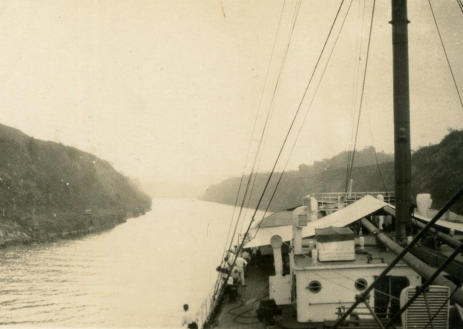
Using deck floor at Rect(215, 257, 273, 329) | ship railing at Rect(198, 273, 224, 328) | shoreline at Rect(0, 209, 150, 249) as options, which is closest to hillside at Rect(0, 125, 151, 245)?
shoreline at Rect(0, 209, 150, 249)

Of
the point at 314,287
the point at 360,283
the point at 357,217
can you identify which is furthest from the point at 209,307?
the point at 360,283

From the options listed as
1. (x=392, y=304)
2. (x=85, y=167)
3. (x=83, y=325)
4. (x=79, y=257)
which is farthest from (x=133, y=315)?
(x=85, y=167)

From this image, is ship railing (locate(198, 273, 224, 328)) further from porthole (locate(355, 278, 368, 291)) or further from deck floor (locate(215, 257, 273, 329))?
porthole (locate(355, 278, 368, 291))

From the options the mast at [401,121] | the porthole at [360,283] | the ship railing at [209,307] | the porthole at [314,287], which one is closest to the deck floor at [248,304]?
the ship railing at [209,307]

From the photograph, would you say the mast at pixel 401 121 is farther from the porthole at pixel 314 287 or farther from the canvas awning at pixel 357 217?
the porthole at pixel 314 287

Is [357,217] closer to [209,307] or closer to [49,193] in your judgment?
[209,307]
